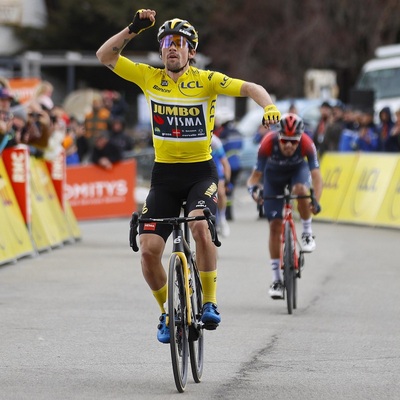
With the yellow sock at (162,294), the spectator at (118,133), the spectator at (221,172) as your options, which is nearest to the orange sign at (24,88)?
the spectator at (118,133)

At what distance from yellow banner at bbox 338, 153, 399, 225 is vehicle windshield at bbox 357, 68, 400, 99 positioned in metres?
10.1

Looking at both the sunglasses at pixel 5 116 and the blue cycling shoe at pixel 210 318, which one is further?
the sunglasses at pixel 5 116

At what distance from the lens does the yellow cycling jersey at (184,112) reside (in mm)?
8531

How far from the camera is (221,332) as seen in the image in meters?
10.6

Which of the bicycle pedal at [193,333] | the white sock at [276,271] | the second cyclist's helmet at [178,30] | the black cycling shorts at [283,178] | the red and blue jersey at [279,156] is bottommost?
the white sock at [276,271]

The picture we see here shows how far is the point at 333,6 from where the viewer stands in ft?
153

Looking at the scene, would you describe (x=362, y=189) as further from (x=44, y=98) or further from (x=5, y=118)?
(x=5, y=118)

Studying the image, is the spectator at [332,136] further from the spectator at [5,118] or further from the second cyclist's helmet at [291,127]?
the second cyclist's helmet at [291,127]

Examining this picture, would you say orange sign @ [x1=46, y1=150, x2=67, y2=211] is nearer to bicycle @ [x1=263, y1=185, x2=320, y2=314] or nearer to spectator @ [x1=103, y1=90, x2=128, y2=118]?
bicycle @ [x1=263, y1=185, x2=320, y2=314]

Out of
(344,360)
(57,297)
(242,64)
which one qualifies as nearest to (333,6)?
(242,64)

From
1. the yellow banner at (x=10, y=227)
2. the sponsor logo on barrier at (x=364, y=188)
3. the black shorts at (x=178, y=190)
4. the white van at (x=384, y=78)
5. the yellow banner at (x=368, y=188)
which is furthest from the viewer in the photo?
the white van at (x=384, y=78)

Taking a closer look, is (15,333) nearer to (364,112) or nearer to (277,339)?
(277,339)

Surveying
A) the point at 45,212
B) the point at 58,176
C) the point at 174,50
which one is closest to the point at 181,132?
the point at 174,50

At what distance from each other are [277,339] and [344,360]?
1.08 m
